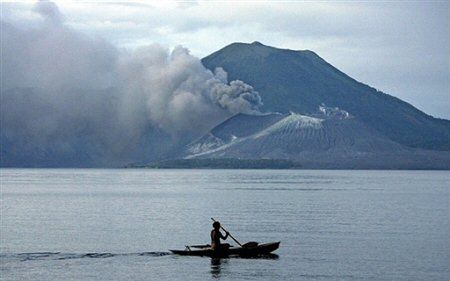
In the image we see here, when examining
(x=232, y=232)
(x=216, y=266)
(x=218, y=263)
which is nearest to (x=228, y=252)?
(x=218, y=263)

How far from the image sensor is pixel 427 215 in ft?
299

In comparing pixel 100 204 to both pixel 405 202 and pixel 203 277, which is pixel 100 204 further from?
pixel 203 277

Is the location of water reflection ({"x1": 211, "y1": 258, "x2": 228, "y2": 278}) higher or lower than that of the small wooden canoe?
lower

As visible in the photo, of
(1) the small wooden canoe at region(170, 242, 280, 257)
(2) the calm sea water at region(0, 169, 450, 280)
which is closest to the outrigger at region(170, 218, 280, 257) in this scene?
(1) the small wooden canoe at region(170, 242, 280, 257)

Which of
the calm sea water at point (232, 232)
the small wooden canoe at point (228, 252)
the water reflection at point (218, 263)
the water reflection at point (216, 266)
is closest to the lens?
the water reflection at point (216, 266)

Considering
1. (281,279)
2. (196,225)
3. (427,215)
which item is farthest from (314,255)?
(427,215)

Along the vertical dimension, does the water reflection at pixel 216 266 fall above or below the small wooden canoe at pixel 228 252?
below

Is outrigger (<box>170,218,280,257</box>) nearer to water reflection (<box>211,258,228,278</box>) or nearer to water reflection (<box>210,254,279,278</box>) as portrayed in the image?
water reflection (<box>210,254,279,278</box>)

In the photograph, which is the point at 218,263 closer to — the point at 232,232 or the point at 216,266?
the point at 216,266

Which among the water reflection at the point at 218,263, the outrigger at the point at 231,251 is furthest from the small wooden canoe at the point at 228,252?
the water reflection at the point at 218,263

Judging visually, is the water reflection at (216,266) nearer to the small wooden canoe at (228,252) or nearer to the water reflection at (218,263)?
the water reflection at (218,263)

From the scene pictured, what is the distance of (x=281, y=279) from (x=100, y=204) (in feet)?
217

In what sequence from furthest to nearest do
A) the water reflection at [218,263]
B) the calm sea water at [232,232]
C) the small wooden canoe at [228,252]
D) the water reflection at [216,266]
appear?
the small wooden canoe at [228,252] → the calm sea water at [232,232] → the water reflection at [218,263] → the water reflection at [216,266]

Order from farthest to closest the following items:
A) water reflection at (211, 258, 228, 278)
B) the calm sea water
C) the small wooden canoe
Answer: the small wooden canoe
the calm sea water
water reflection at (211, 258, 228, 278)
